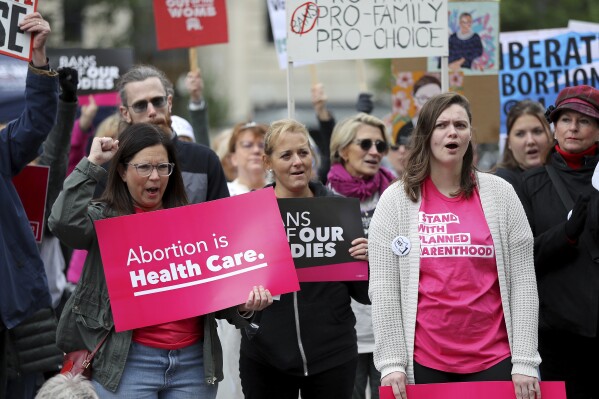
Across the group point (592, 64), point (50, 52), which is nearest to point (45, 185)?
point (50, 52)

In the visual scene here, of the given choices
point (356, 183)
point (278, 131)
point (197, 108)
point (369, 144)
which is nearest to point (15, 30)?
point (278, 131)

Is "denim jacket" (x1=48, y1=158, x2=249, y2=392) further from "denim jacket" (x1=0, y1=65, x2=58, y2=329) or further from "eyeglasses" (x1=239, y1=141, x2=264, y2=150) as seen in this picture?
"eyeglasses" (x1=239, y1=141, x2=264, y2=150)

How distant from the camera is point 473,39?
26.7ft

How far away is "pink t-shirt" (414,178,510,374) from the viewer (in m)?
4.69

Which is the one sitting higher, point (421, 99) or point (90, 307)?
point (421, 99)

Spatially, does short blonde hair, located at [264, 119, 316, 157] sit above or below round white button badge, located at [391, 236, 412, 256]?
above

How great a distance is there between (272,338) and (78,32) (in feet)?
68.7

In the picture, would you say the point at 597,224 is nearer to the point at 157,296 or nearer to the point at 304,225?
the point at 304,225

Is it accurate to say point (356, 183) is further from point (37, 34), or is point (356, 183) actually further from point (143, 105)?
point (37, 34)

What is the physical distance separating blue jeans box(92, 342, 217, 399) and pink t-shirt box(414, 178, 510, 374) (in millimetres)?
978

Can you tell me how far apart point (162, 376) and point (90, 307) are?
0.44m

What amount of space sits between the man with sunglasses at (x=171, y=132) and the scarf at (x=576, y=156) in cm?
181

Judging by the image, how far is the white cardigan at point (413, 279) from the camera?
15.5ft

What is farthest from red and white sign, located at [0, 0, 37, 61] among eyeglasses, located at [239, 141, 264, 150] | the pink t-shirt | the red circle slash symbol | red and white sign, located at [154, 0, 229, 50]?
red and white sign, located at [154, 0, 229, 50]
